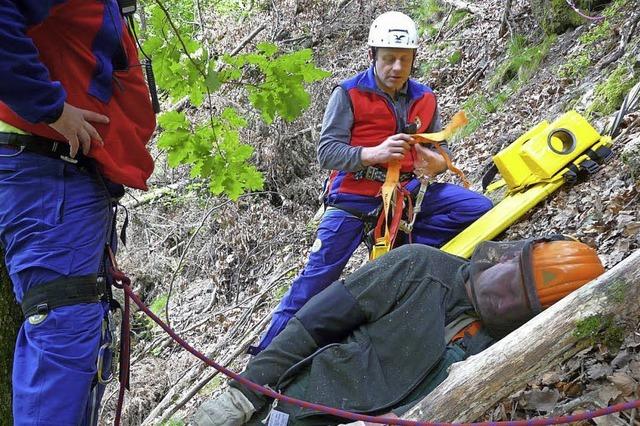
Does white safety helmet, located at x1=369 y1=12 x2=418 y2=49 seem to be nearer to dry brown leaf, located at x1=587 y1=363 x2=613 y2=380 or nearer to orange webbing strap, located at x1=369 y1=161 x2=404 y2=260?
orange webbing strap, located at x1=369 y1=161 x2=404 y2=260

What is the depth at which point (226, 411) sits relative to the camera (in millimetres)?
3082

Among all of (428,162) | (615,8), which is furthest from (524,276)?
(615,8)

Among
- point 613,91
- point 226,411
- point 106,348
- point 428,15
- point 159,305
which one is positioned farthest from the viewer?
point 428,15

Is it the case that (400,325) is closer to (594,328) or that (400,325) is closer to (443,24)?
(594,328)

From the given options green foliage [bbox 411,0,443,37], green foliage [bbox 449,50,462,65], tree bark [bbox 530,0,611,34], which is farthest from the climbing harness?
green foliage [bbox 411,0,443,37]

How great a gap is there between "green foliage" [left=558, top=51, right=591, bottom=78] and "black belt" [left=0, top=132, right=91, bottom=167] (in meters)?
5.72

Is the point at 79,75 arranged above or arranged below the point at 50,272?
above

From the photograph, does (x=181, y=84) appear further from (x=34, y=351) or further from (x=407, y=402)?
(x=407, y=402)

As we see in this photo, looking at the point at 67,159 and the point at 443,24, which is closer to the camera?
the point at 67,159

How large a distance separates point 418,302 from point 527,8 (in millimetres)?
6773

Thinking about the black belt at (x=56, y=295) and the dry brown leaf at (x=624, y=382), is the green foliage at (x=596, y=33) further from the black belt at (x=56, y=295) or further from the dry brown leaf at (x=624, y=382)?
the black belt at (x=56, y=295)

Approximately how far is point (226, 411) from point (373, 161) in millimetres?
2217

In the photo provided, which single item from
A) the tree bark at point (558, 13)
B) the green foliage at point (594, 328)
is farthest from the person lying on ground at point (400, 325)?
the tree bark at point (558, 13)

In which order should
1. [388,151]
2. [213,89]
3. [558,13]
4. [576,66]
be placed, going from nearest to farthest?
[213,89]
[388,151]
[576,66]
[558,13]
